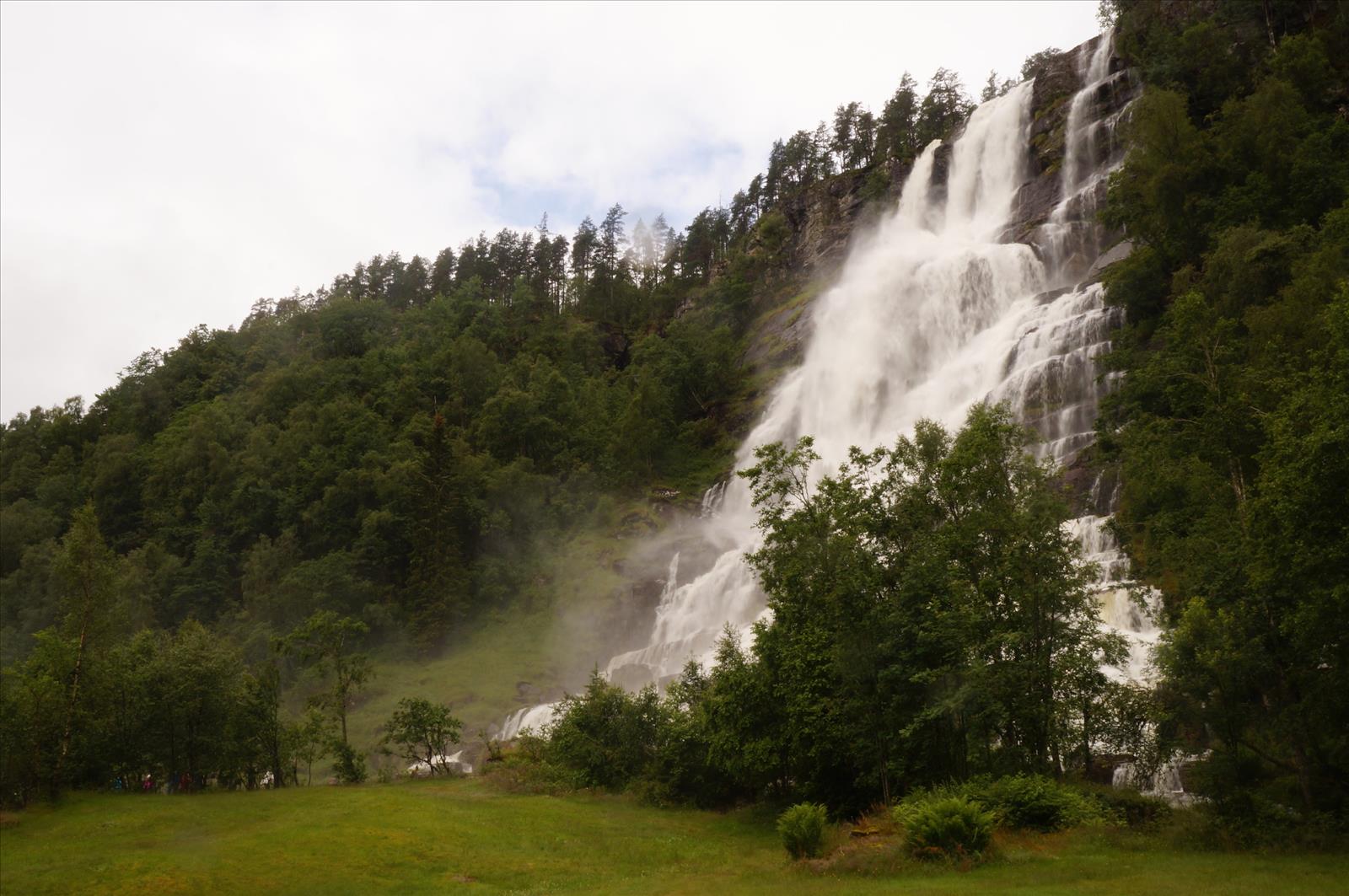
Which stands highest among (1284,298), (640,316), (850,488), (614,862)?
(640,316)

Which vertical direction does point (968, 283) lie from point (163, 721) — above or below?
above

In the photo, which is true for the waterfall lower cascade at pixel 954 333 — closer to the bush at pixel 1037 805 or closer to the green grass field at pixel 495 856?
the bush at pixel 1037 805

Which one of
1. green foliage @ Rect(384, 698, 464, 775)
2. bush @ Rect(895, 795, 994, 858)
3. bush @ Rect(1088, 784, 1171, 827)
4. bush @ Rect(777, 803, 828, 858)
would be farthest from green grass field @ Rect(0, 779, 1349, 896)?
green foliage @ Rect(384, 698, 464, 775)

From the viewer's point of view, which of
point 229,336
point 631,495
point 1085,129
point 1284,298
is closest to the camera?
point 1284,298

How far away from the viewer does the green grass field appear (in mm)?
15516

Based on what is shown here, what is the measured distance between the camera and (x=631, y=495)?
7456cm

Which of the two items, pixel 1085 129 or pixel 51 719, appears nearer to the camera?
pixel 51 719

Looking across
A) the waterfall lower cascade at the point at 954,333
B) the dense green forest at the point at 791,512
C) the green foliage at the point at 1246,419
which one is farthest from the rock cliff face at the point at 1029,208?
the green foliage at the point at 1246,419

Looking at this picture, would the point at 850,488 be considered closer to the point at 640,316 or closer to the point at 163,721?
the point at 163,721

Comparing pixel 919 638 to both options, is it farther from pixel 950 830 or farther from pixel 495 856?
pixel 495 856

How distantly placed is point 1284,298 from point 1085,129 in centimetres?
4142

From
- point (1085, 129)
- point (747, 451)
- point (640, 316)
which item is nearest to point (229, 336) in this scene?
point (640, 316)

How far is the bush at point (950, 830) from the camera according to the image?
56.9 ft

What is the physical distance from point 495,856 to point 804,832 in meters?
8.70
